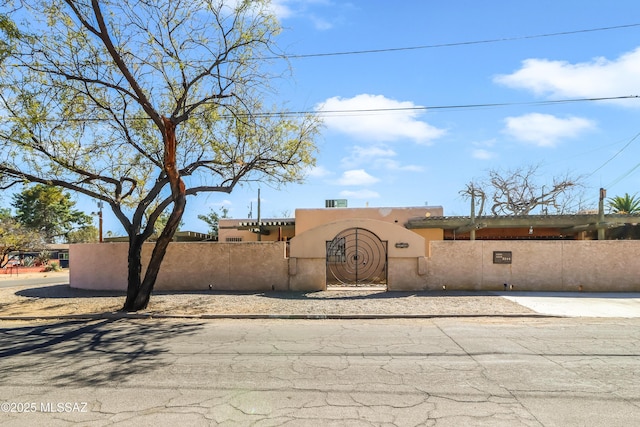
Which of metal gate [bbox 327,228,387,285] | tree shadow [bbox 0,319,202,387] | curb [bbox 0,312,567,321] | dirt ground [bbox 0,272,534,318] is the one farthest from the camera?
metal gate [bbox 327,228,387,285]

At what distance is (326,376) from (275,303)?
8093 millimetres

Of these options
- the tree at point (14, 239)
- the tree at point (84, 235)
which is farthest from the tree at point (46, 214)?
the tree at point (14, 239)

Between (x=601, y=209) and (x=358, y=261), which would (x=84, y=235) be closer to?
(x=358, y=261)

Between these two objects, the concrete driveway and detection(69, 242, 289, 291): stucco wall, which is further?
detection(69, 242, 289, 291): stucco wall

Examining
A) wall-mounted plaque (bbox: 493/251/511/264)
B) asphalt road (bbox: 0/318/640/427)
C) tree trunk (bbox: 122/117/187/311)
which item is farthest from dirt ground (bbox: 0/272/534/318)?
asphalt road (bbox: 0/318/640/427)

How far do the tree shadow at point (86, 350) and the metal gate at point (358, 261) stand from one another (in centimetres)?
1019

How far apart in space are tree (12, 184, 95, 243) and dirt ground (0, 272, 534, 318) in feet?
108

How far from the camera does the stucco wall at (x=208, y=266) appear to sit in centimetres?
1725

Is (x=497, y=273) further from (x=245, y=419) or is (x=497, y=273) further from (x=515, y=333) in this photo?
(x=245, y=419)

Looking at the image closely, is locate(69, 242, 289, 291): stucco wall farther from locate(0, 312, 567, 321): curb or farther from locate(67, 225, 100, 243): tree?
locate(67, 225, 100, 243): tree

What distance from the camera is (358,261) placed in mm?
20906

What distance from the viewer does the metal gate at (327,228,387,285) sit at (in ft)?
65.1

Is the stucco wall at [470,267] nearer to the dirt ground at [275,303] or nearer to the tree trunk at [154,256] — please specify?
the dirt ground at [275,303]

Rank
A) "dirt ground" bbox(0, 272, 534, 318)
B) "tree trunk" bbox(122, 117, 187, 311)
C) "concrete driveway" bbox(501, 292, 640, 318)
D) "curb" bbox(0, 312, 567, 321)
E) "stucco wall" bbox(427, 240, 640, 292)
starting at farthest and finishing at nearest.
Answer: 1. "stucco wall" bbox(427, 240, 640, 292)
2. "tree trunk" bbox(122, 117, 187, 311)
3. "dirt ground" bbox(0, 272, 534, 318)
4. "concrete driveway" bbox(501, 292, 640, 318)
5. "curb" bbox(0, 312, 567, 321)
